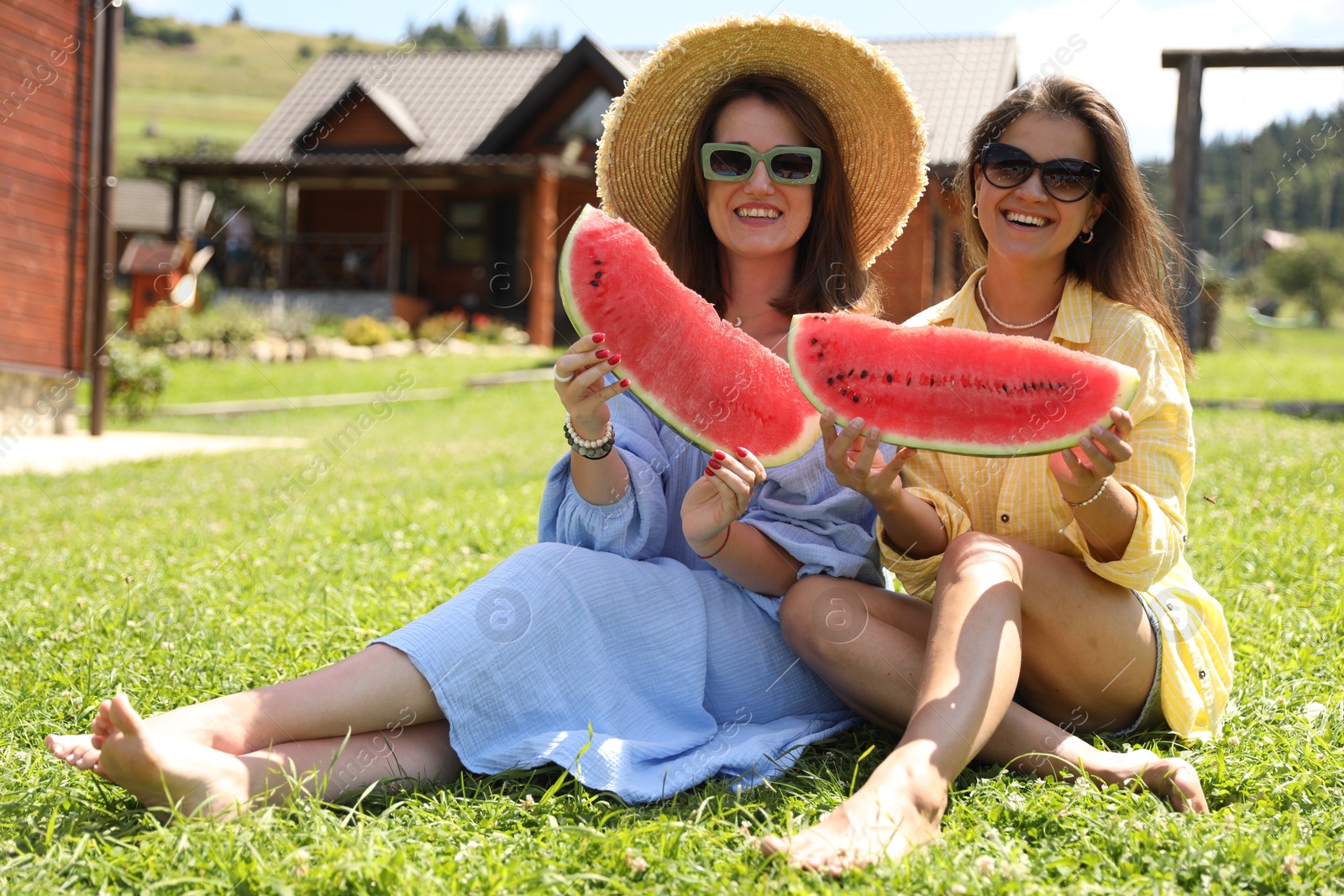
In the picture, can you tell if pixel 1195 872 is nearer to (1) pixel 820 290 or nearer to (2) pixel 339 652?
(1) pixel 820 290

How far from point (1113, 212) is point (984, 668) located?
1.23m

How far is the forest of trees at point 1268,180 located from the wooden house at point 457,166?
14.2 feet

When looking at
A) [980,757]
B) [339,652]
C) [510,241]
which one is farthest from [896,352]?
[510,241]

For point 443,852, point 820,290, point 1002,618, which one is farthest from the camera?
point 820,290

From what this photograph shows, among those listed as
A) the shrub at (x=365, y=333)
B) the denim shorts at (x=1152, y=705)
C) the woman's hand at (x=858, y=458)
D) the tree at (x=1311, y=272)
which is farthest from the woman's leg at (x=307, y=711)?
the tree at (x=1311, y=272)

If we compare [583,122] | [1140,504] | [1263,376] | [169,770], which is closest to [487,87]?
[583,122]

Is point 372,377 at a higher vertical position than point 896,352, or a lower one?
lower

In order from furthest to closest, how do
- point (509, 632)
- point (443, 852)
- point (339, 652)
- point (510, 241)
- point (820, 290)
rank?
point (510, 241) → point (339, 652) → point (820, 290) → point (509, 632) → point (443, 852)

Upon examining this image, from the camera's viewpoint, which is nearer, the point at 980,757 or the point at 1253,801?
the point at 1253,801

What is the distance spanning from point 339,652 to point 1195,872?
2.31 meters

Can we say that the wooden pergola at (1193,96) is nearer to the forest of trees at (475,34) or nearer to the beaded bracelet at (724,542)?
the beaded bracelet at (724,542)

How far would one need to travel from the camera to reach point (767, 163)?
9.30 ft

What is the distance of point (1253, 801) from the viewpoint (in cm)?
223

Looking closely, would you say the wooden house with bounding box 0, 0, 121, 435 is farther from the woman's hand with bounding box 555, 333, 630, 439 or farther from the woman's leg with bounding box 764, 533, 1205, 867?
the woman's leg with bounding box 764, 533, 1205, 867
